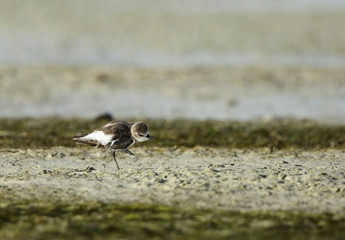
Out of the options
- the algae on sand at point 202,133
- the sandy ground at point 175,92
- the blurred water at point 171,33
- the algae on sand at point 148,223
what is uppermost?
the blurred water at point 171,33

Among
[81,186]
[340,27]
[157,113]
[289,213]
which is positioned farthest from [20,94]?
[340,27]

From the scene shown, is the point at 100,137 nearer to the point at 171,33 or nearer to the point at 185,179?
the point at 185,179

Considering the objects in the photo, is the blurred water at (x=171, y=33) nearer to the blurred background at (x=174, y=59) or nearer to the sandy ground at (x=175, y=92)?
the blurred background at (x=174, y=59)

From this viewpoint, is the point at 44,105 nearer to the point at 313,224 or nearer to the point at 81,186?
the point at 81,186

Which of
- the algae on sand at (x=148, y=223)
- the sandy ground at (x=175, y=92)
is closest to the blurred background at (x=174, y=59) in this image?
the sandy ground at (x=175, y=92)

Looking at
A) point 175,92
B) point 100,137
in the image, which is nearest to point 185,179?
point 100,137

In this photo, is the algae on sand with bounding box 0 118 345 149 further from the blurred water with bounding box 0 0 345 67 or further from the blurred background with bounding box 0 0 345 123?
the blurred water with bounding box 0 0 345 67
